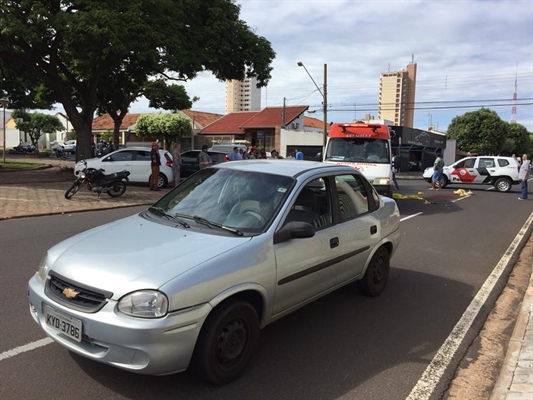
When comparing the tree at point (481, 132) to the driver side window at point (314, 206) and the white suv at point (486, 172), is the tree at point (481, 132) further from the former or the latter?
the driver side window at point (314, 206)

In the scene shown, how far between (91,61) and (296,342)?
13.6 metres

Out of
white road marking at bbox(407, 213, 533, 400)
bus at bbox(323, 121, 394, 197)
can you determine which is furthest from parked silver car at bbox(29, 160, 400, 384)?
bus at bbox(323, 121, 394, 197)

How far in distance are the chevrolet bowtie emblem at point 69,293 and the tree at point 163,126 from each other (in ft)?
145

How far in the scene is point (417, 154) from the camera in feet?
146

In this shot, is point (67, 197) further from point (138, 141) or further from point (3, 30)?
point (138, 141)

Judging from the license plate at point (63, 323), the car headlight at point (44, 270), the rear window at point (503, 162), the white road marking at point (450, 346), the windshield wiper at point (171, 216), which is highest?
the rear window at point (503, 162)

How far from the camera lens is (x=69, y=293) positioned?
9.86 ft

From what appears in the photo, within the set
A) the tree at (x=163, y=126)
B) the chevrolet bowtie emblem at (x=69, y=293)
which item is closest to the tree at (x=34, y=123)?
the tree at (x=163, y=126)

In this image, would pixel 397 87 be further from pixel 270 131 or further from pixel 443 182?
pixel 443 182

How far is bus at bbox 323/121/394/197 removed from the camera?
42.0 feet

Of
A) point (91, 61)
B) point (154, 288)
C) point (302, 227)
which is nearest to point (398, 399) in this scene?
point (302, 227)

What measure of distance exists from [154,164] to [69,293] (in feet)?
42.1

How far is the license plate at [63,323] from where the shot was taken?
9.57 feet

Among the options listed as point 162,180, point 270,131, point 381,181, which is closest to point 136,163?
point 162,180
